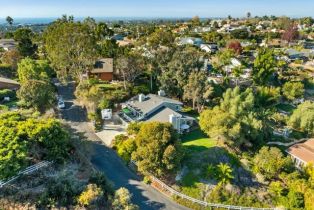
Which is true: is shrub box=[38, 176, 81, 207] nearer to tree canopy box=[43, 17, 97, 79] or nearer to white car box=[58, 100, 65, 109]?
white car box=[58, 100, 65, 109]

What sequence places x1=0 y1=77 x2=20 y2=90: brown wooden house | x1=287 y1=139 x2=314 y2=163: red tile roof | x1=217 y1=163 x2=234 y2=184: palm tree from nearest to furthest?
1. x1=217 y1=163 x2=234 y2=184: palm tree
2. x1=287 y1=139 x2=314 y2=163: red tile roof
3. x1=0 y1=77 x2=20 y2=90: brown wooden house

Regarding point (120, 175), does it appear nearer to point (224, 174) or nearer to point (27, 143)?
point (27, 143)

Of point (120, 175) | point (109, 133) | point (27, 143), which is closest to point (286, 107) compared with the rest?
point (109, 133)

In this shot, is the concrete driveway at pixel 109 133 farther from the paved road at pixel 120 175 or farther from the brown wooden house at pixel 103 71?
the brown wooden house at pixel 103 71

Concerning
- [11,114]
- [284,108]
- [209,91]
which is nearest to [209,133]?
[209,91]

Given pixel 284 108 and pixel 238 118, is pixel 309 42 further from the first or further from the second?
pixel 238 118

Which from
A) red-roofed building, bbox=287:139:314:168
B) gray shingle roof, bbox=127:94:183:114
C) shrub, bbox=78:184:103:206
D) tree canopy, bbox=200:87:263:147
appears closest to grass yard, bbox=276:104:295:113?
red-roofed building, bbox=287:139:314:168
